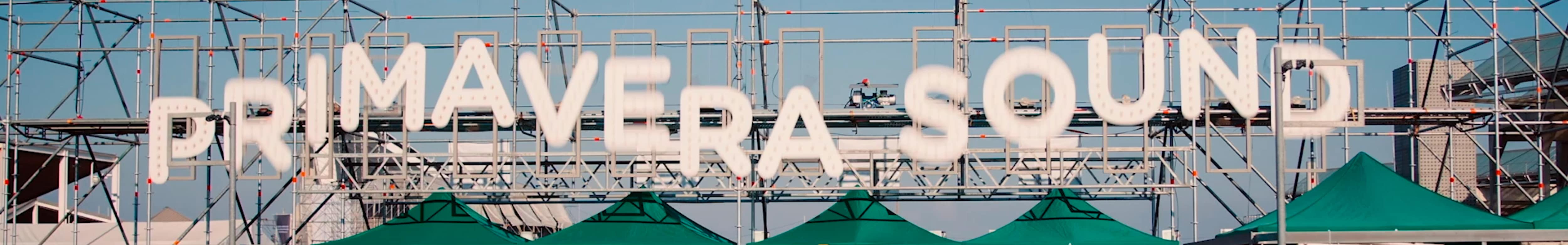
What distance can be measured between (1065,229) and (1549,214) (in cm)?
803

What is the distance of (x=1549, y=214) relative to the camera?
25.6 metres

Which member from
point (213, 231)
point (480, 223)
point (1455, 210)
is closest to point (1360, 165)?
point (1455, 210)

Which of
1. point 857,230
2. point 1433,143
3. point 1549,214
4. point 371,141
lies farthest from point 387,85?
point 1433,143

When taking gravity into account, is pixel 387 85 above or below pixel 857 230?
above

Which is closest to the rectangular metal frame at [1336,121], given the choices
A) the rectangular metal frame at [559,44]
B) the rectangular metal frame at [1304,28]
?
the rectangular metal frame at [1304,28]

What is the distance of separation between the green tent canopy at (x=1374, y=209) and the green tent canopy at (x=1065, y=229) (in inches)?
80.1

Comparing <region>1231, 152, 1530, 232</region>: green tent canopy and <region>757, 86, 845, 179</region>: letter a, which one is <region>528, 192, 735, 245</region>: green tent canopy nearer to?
<region>757, 86, 845, 179</region>: letter a

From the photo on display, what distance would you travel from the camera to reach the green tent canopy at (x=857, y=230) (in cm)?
2748

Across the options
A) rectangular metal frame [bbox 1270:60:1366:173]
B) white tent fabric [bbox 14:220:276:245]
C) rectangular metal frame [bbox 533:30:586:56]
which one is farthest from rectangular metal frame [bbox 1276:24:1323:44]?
white tent fabric [bbox 14:220:276:245]

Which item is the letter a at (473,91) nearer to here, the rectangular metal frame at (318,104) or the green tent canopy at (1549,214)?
the rectangular metal frame at (318,104)

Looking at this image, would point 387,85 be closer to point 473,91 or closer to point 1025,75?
point 473,91

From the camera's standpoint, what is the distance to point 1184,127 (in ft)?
103

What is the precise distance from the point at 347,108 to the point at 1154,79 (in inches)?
616

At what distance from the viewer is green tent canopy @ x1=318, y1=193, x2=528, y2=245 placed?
28.3 metres
